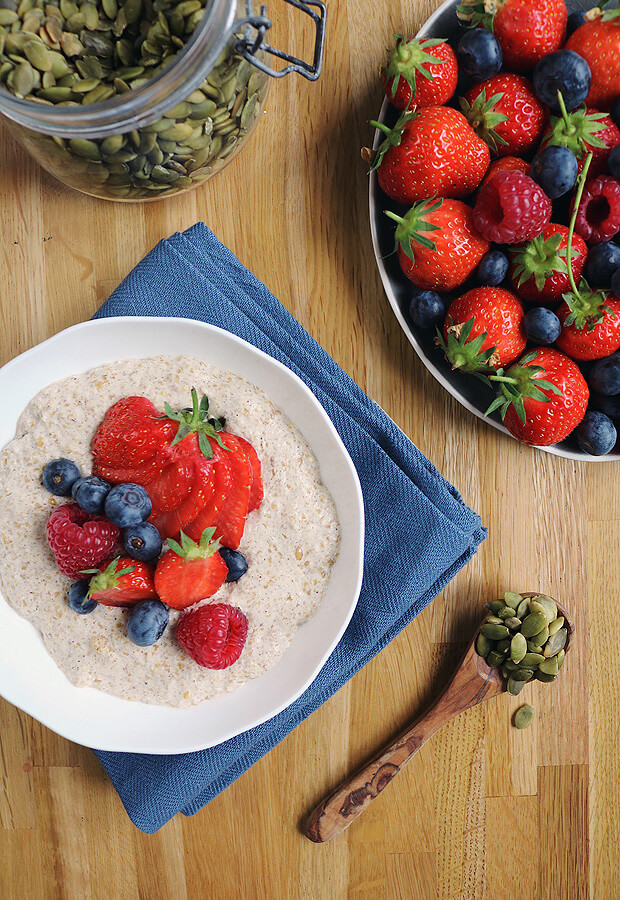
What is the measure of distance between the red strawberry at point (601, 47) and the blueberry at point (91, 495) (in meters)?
0.91

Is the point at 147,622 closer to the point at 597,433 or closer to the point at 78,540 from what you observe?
the point at 78,540

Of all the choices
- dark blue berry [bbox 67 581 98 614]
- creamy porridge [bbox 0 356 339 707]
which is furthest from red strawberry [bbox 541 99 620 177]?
dark blue berry [bbox 67 581 98 614]

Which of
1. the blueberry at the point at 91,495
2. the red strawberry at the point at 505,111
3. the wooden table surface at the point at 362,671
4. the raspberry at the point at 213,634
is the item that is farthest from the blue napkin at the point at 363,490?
the red strawberry at the point at 505,111

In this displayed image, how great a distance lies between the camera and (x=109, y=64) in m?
0.86

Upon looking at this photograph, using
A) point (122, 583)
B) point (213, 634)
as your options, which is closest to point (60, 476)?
point (122, 583)

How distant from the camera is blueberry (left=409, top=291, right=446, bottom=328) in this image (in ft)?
3.42

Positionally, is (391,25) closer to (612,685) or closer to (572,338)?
(572,338)

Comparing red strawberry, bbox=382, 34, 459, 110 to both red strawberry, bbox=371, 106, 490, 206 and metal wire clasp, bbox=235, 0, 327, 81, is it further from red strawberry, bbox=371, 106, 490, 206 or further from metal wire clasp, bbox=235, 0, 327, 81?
metal wire clasp, bbox=235, 0, 327, 81

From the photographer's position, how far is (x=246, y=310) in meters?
1.11

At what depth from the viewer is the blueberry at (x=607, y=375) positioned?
1.03m

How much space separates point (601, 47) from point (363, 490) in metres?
0.73

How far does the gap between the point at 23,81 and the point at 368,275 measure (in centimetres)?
57

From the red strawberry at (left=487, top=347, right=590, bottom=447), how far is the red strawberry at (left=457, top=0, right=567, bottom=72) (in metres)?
0.43

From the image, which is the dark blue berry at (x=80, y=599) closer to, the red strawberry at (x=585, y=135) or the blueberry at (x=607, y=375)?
the blueberry at (x=607, y=375)
